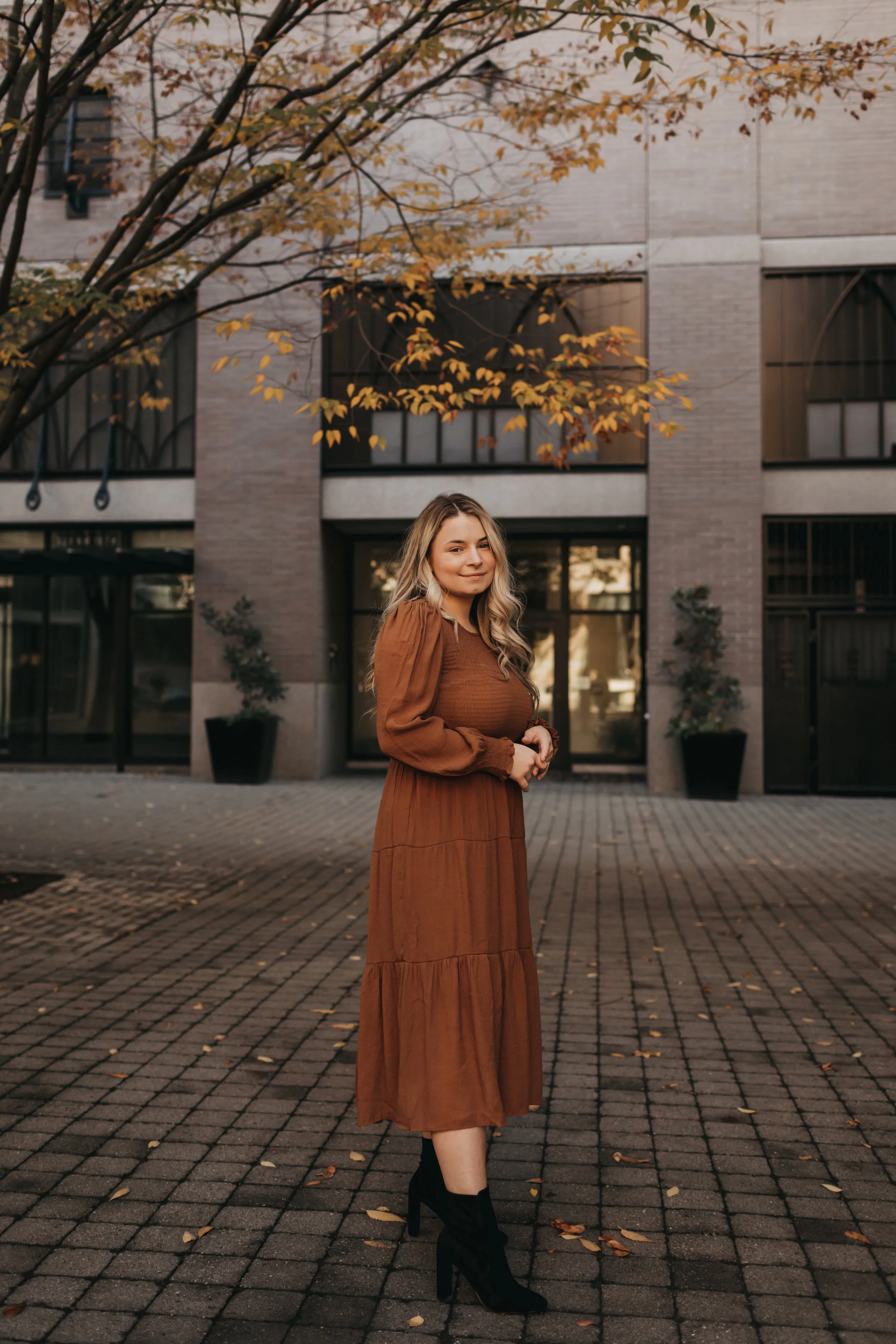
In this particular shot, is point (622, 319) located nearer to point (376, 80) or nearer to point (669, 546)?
point (669, 546)

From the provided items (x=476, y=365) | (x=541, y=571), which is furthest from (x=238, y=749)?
(x=476, y=365)

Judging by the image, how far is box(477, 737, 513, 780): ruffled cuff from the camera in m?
2.95

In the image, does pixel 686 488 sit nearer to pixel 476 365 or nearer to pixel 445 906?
pixel 476 365

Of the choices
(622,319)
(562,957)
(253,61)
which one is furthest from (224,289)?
(562,957)

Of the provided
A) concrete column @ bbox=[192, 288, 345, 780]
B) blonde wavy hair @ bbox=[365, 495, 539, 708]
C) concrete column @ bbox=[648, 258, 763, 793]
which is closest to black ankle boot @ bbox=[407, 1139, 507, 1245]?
blonde wavy hair @ bbox=[365, 495, 539, 708]

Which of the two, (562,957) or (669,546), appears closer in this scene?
(562,957)

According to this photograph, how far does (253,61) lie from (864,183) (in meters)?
10.8

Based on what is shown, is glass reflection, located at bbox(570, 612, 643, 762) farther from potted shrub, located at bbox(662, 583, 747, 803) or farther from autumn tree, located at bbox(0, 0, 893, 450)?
autumn tree, located at bbox(0, 0, 893, 450)

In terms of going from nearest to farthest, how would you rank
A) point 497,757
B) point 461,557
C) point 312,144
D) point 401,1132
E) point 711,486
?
point 497,757 → point 461,557 → point 401,1132 → point 312,144 → point 711,486

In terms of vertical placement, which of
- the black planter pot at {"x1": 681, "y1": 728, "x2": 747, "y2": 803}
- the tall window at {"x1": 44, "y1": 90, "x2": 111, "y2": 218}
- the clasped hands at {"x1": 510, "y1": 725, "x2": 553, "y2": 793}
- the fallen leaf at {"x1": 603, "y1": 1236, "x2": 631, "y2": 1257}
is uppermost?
the tall window at {"x1": 44, "y1": 90, "x2": 111, "y2": 218}

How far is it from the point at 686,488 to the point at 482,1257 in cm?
1308

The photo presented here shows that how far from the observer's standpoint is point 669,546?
1497 centimetres

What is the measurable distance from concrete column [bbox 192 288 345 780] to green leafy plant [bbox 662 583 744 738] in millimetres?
4963

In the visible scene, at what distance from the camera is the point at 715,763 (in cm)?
1430
